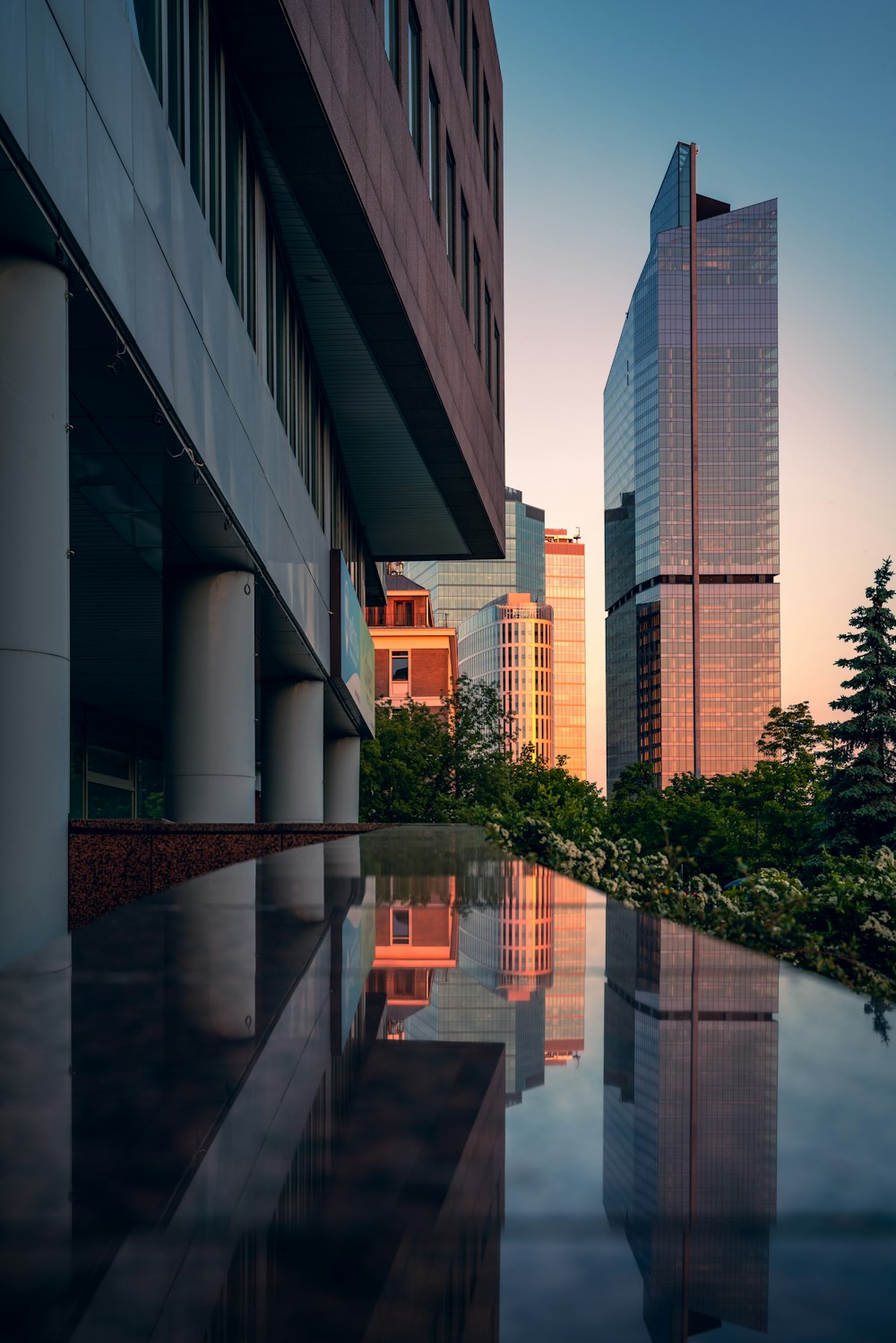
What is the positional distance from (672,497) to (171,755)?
160 metres

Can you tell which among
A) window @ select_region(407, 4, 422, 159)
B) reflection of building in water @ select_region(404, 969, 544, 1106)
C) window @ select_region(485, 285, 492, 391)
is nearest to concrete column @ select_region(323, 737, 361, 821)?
window @ select_region(485, 285, 492, 391)

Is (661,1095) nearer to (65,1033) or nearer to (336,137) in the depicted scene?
(65,1033)

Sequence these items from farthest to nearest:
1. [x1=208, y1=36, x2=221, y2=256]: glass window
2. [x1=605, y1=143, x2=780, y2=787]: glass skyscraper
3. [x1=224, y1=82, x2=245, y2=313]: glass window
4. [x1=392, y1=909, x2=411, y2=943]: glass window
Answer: [x1=605, y1=143, x2=780, y2=787]: glass skyscraper < [x1=224, y1=82, x2=245, y2=313]: glass window < [x1=208, y1=36, x2=221, y2=256]: glass window < [x1=392, y1=909, x2=411, y2=943]: glass window

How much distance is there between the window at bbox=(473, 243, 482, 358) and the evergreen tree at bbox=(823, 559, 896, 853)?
2534 cm

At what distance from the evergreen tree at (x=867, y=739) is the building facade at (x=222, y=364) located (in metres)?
22.0

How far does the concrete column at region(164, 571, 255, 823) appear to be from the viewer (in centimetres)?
1495

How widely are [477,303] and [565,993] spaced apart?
2577 cm

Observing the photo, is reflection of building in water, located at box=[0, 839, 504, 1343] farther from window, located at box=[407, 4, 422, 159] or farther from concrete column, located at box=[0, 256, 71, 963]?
window, located at box=[407, 4, 422, 159]

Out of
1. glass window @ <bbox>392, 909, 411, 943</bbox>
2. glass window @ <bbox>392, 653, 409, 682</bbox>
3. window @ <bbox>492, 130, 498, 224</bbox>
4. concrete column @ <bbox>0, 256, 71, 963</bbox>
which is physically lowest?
glass window @ <bbox>392, 909, 411, 943</bbox>

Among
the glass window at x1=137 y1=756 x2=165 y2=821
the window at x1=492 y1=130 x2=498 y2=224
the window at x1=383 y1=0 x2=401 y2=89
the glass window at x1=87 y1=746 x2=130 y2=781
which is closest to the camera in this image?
the window at x1=383 y1=0 x2=401 y2=89

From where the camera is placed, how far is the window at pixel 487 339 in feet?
96.5

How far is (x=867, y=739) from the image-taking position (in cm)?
4672

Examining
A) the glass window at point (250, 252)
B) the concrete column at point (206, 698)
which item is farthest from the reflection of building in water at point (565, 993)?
the glass window at point (250, 252)

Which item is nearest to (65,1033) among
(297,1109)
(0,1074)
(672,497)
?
(0,1074)
